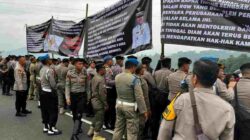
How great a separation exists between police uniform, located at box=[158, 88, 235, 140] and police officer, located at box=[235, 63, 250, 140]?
2.01 metres

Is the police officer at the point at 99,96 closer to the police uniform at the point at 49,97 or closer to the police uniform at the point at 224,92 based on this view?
the police uniform at the point at 49,97

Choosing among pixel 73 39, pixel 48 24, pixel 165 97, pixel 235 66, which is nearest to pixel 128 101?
pixel 165 97

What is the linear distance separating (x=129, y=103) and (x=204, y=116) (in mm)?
3222

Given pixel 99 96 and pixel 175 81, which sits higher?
pixel 175 81

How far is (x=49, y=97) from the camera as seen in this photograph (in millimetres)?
7656

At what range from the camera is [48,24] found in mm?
→ 13883

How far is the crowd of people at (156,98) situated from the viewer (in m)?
2.48

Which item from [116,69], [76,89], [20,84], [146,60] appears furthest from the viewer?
[20,84]

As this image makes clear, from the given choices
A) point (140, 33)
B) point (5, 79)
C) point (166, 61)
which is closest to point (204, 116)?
point (166, 61)

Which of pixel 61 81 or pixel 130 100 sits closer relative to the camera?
pixel 130 100

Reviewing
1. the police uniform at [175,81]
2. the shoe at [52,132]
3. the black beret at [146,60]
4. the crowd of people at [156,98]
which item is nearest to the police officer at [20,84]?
the crowd of people at [156,98]

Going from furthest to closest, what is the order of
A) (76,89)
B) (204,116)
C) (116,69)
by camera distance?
(116,69), (76,89), (204,116)

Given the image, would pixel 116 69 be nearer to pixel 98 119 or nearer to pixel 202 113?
pixel 98 119

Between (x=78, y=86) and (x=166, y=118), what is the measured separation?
524 cm
